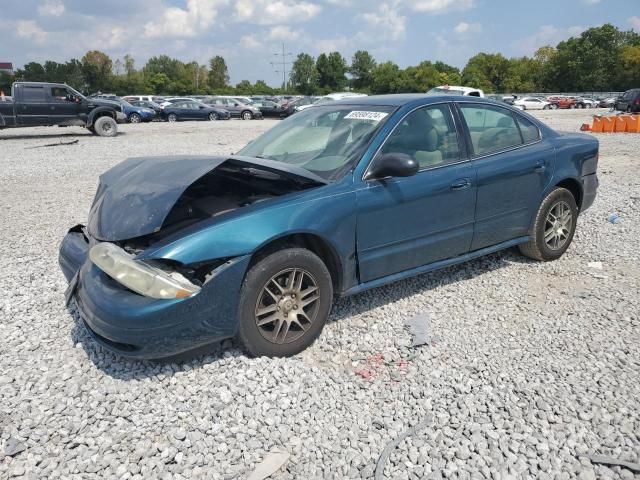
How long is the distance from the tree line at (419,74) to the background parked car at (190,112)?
3897 centimetres

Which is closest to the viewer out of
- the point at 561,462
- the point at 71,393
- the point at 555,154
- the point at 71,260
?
the point at 561,462

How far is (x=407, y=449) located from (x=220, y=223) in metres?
1.60

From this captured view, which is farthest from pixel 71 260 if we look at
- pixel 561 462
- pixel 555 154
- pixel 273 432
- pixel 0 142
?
pixel 0 142

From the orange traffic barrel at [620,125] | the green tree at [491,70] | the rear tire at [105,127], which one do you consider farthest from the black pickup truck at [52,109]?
the green tree at [491,70]

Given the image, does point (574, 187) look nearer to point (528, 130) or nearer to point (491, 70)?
point (528, 130)

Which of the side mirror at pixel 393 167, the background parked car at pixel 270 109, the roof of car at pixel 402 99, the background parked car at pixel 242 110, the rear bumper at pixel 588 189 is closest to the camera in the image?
the side mirror at pixel 393 167

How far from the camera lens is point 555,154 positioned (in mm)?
4766

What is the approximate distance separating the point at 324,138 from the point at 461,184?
113 cm

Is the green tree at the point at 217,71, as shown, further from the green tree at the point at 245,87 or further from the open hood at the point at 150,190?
the open hood at the point at 150,190

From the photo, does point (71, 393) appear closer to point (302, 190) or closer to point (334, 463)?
point (334, 463)

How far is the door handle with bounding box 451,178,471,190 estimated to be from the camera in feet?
13.1

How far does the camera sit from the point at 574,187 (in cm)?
506

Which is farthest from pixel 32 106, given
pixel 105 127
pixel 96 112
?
pixel 105 127

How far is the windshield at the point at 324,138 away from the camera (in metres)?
3.73
